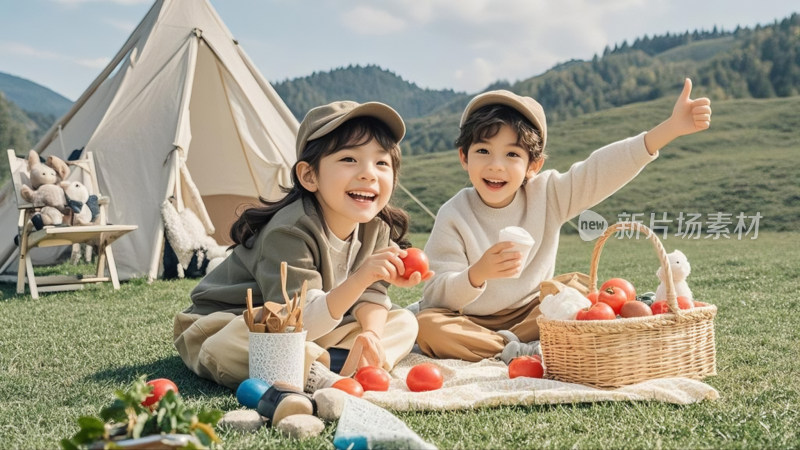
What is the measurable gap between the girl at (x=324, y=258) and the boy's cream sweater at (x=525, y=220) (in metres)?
0.41

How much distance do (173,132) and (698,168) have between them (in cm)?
2473

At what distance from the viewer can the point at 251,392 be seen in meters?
2.34

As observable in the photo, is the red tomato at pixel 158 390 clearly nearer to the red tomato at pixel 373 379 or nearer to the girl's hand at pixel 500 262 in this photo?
the red tomato at pixel 373 379

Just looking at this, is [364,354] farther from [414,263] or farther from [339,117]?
[339,117]

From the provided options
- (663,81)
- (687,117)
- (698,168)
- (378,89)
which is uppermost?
(378,89)

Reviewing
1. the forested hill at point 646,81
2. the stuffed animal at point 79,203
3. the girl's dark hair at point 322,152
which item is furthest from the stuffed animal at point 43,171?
the forested hill at point 646,81

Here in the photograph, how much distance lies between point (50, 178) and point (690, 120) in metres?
5.94

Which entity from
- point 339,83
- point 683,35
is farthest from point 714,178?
point 339,83

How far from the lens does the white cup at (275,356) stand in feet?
8.01

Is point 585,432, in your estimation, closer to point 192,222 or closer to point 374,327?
point 374,327

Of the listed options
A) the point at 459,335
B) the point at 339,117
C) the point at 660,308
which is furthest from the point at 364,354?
the point at 660,308

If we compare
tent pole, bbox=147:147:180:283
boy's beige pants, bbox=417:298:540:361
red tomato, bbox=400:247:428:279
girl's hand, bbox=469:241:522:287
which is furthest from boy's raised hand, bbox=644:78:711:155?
tent pole, bbox=147:147:180:283

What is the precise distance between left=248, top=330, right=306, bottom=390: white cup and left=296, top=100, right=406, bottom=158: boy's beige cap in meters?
0.88

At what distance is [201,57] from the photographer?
355 inches
